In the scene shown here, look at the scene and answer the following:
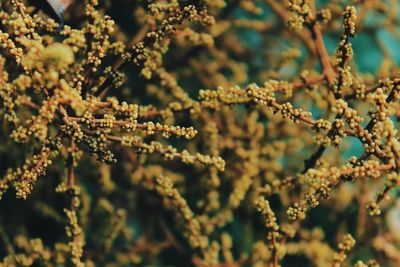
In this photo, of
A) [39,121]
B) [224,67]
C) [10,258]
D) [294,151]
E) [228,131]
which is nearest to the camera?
[39,121]

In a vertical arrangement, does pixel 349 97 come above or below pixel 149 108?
above

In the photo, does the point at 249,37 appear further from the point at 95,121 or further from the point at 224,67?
the point at 95,121

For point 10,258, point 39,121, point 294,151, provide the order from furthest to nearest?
point 294,151 < point 10,258 < point 39,121

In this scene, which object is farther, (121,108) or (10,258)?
(10,258)

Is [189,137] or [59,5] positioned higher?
[59,5]

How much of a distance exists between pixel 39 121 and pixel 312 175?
0.61 m

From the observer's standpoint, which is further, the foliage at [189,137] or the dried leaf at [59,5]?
the dried leaf at [59,5]

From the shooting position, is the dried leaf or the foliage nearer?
the foliage

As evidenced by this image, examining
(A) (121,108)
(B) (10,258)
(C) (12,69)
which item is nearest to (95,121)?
(A) (121,108)

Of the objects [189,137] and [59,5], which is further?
[59,5]

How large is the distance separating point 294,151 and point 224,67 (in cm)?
54

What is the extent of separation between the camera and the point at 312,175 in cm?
107

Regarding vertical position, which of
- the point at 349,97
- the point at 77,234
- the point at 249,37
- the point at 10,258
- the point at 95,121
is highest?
the point at 249,37

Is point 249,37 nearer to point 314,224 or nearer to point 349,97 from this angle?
point 314,224
